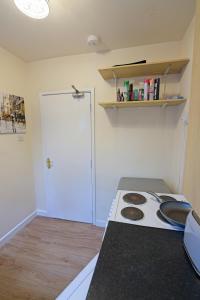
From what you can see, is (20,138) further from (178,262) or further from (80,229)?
(178,262)

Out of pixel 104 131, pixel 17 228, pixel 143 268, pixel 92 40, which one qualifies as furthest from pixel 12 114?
pixel 143 268

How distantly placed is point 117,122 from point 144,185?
3.05 feet

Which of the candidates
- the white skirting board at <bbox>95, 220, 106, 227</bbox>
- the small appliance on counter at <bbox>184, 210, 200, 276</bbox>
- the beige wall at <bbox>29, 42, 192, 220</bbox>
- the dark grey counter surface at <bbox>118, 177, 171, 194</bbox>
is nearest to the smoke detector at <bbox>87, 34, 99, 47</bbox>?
the beige wall at <bbox>29, 42, 192, 220</bbox>

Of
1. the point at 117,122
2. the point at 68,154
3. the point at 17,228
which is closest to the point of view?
the point at 117,122

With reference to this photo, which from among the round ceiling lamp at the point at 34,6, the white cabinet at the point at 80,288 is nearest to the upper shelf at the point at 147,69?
the round ceiling lamp at the point at 34,6

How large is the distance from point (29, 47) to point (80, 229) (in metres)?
2.67

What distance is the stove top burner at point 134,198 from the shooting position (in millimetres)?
1224

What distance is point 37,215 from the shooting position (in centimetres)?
267

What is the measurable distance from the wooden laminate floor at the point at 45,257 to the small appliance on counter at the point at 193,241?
138 centimetres

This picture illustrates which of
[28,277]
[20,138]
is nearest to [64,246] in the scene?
[28,277]

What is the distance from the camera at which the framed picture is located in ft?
6.52

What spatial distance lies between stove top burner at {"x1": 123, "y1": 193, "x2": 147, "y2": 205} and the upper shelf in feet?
4.50

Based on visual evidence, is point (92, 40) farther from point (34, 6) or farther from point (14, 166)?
point (14, 166)

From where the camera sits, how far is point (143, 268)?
665mm
